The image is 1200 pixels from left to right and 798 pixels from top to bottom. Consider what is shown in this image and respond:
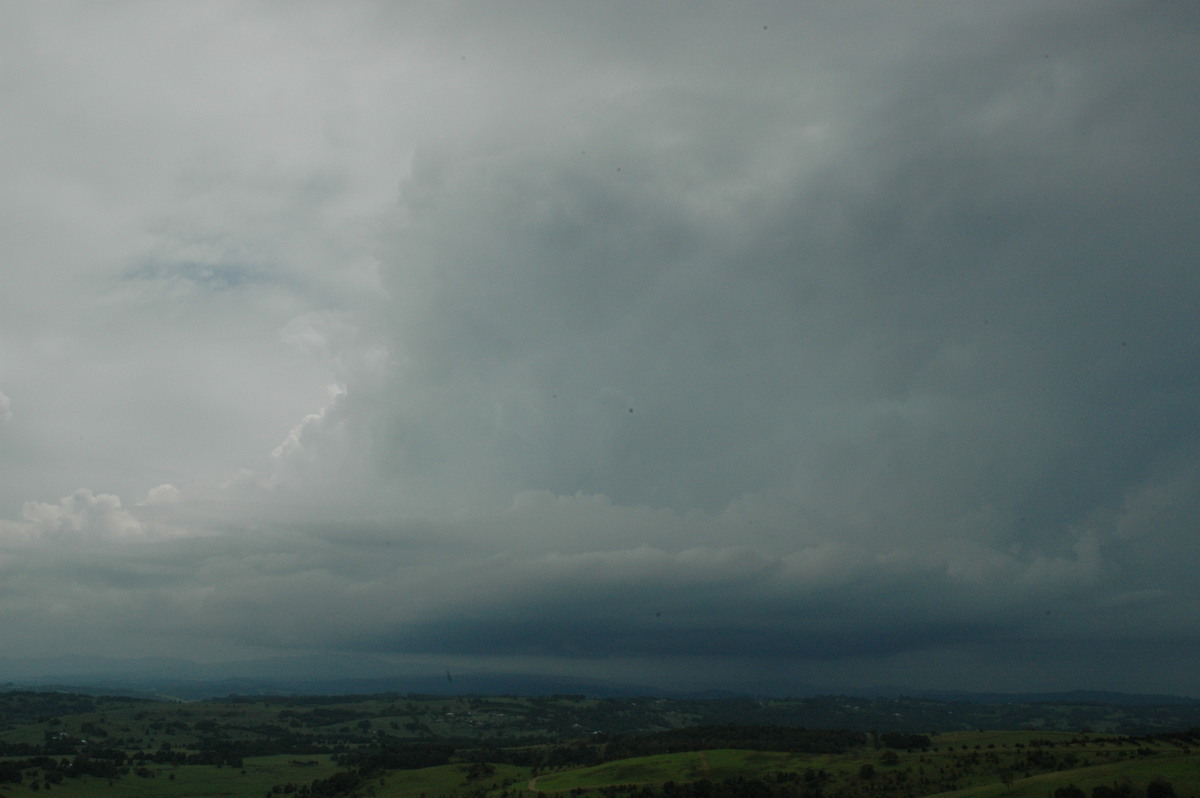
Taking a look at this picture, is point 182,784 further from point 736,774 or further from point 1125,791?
point 1125,791

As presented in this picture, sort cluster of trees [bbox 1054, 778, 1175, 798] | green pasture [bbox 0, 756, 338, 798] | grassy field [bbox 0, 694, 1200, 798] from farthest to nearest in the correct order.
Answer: green pasture [bbox 0, 756, 338, 798], grassy field [bbox 0, 694, 1200, 798], cluster of trees [bbox 1054, 778, 1175, 798]

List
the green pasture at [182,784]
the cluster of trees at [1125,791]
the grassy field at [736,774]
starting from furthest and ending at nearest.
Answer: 1. the green pasture at [182,784]
2. the grassy field at [736,774]
3. the cluster of trees at [1125,791]

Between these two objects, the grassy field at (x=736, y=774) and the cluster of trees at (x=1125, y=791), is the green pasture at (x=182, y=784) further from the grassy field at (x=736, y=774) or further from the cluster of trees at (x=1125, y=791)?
the cluster of trees at (x=1125, y=791)

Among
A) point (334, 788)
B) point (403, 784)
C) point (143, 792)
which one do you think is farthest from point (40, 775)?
point (403, 784)

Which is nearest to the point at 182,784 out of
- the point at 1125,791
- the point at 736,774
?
the point at 736,774

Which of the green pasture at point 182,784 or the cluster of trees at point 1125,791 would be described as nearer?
the cluster of trees at point 1125,791

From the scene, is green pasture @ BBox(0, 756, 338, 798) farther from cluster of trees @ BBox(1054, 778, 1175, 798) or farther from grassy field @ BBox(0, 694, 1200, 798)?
cluster of trees @ BBox(1054, 778, 1175, 798)

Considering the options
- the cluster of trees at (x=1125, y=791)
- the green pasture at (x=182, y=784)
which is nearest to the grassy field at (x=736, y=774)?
the green pasture at (x=182, y=784)

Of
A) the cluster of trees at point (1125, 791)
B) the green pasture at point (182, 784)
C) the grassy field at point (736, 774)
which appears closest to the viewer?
the cluster of trees at point (1125, 791)

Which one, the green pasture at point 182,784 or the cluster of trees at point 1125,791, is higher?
the cluster of trees at point 1125,791

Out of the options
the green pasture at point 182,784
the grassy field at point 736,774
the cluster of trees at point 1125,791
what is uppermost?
the cluster of trees at point 1125,791

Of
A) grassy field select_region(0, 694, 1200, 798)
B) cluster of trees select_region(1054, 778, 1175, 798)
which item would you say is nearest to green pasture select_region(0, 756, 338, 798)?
grassy field select_region(0, 694, 1200, 798)
